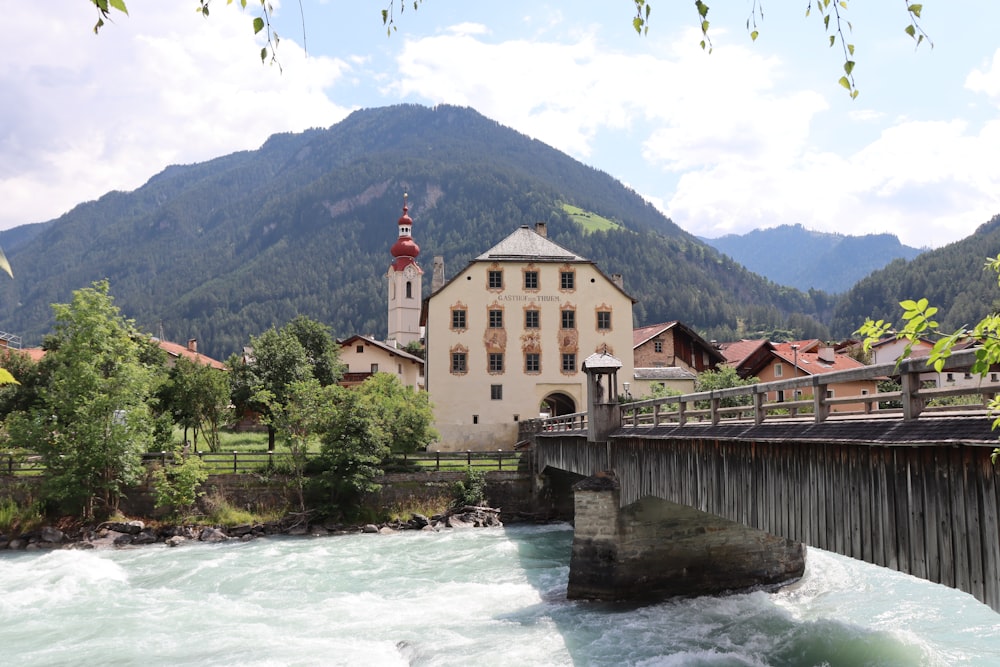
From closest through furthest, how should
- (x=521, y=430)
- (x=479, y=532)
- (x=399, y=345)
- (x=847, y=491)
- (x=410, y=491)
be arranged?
(x=847, y=491)
(x=479, y=532)
(x=410, y=491)
(x=521, y=430)
(x=399, y=345)

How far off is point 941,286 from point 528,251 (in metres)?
111

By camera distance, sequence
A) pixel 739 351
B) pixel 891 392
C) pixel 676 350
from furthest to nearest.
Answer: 1. pixel 739 351
2. pixel 676 350
3. pixel 891 392

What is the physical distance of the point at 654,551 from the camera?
1995 centimetres

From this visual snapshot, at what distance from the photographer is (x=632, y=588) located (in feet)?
64.1

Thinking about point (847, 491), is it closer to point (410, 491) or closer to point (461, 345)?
point (410, 491)

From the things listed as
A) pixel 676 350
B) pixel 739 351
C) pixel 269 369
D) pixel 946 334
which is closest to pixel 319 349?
pixel 269 369

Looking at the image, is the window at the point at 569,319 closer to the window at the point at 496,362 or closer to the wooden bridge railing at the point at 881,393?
the window at the point at 496,362

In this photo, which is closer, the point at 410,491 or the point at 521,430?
the point at 410,491

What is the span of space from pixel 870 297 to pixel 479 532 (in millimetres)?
145700

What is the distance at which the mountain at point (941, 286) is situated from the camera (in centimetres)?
11962

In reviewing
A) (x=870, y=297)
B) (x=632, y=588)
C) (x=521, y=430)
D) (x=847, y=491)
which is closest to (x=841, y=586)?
(x=632, y=588)

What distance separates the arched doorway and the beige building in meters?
1.35

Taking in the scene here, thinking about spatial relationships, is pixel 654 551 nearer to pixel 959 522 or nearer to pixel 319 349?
pixel 959 522

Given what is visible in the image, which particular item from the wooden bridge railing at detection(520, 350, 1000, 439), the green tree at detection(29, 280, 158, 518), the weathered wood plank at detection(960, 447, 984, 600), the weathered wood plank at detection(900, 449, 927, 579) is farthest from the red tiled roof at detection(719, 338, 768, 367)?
the weathered wood plank at detection(960, 447, 984, 600)
